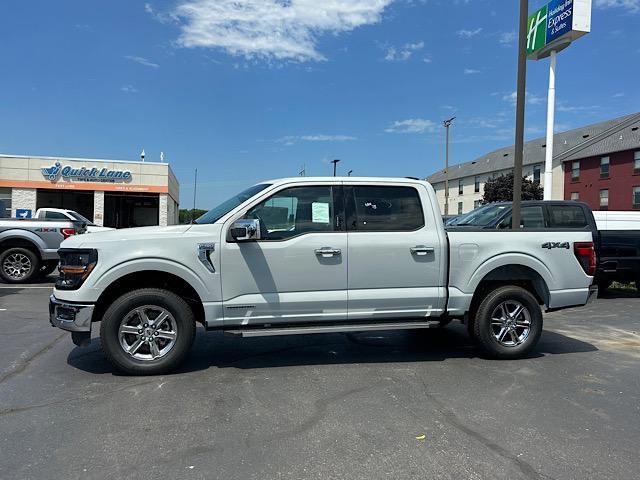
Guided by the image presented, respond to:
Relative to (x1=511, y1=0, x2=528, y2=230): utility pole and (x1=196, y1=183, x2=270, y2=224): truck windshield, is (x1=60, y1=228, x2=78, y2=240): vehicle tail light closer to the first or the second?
(x1=196, y1=183, x2=270, y2=224): truck windshield

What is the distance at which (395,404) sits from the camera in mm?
4418

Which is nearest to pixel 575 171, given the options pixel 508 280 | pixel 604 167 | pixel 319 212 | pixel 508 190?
pixel 604 167

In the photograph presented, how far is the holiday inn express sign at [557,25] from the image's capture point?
25.8 meters

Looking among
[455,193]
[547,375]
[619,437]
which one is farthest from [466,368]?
[455,193]

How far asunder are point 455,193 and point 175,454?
7600 cm

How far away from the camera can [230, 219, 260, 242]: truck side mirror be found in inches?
196

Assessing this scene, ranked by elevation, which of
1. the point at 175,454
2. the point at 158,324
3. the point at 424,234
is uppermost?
the point at 424,234

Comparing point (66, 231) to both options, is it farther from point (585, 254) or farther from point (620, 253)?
point (620, 253)

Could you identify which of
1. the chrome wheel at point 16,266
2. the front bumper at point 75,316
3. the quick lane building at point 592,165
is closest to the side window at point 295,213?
the front bumper at point 75,316

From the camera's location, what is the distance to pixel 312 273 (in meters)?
5.31

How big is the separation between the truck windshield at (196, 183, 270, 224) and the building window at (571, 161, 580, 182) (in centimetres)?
5426

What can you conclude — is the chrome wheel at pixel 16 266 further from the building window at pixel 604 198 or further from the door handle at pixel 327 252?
the building window at pixel 604 198

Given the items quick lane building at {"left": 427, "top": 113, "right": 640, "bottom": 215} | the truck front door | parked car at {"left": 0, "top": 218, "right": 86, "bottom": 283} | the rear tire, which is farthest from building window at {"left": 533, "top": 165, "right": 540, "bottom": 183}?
the truck front door

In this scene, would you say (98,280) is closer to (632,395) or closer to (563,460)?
(563,460)
